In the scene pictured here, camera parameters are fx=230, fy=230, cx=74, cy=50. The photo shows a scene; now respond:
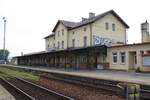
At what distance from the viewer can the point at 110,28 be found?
42000 mm

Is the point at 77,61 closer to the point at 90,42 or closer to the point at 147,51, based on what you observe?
the point at 90,42

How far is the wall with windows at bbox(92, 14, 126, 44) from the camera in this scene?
40.0 m

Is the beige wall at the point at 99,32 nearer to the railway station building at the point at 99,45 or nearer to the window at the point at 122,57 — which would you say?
the railway station building at the point at 99,45

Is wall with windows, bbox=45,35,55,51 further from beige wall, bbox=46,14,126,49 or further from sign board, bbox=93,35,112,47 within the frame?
sign board, bbox=93,35,112,47

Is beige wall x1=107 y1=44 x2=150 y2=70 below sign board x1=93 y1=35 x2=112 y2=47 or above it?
below

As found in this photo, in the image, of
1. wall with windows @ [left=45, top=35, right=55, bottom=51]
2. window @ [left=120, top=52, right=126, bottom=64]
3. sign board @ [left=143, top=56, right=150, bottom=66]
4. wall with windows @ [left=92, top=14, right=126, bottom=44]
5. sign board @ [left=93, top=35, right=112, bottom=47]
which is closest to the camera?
sign board @ [left=143, top=56, right=150, bottom=66]

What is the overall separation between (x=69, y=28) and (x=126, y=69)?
65.5 feet

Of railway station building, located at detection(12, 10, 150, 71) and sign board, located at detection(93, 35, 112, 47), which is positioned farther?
sign board, located at detection(93, 35, 112, 47)

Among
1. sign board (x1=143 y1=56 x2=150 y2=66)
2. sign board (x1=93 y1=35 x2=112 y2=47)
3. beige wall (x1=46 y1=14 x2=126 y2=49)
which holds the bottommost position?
sign board (x1=143 y1=56 x2=150 y2=66)

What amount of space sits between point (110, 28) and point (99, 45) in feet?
34.0

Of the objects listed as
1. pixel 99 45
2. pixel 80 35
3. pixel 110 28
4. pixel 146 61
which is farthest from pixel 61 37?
pixel 146 61

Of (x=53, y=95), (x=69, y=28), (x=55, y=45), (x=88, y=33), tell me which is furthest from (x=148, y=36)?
(x=53, y=95)

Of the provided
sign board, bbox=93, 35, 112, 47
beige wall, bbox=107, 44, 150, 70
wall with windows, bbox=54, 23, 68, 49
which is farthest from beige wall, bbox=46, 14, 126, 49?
beige wall, bbox=107, 44, 150, 70

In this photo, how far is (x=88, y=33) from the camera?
131ft
